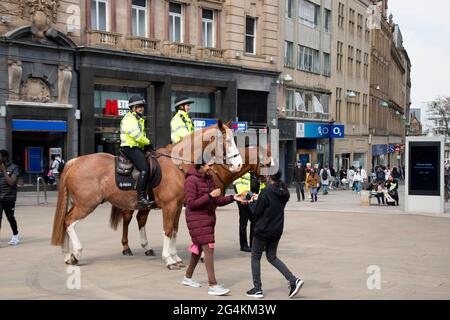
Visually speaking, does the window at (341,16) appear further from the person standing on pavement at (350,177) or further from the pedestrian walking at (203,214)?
the pedestrian walking at (203,214)

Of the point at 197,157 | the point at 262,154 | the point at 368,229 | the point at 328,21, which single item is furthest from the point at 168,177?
the point at 328,21

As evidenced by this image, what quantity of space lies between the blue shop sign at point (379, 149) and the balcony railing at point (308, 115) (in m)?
15.3

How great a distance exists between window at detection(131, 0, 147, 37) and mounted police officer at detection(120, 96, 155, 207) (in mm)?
22510

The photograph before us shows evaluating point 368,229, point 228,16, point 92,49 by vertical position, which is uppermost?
point 228,16

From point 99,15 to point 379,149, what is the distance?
4288 cm

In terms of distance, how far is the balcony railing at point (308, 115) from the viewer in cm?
4503

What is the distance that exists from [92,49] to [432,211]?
17703 millimetres

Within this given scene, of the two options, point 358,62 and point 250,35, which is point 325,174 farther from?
point 358,62

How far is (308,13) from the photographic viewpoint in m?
48.1

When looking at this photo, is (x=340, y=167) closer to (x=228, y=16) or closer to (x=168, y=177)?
(x=228, y=16)

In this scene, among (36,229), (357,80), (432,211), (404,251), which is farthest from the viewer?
(357,80)

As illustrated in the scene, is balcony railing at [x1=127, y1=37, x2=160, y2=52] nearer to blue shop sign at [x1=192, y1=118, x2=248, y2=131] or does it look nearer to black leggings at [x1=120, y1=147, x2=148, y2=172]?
blue shop sign at [x1=192, y1=118, x2=248, y2=131]

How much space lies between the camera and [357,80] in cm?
5872

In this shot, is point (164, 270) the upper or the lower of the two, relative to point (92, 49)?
lower
